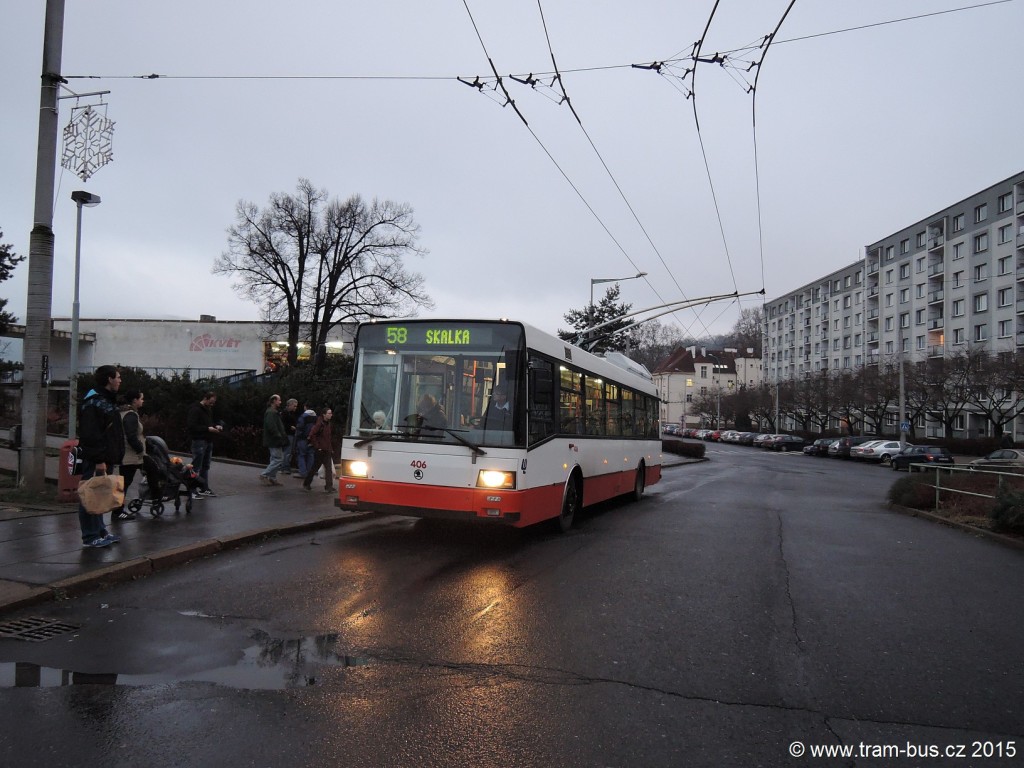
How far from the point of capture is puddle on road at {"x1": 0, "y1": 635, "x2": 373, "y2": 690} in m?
4.19

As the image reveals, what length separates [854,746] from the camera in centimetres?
364

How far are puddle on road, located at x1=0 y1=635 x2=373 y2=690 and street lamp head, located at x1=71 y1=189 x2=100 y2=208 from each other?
11.1 meters

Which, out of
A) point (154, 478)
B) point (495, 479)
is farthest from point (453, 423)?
point (154, 478)

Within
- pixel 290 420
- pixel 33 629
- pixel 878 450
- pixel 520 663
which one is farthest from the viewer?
pixel 878 450

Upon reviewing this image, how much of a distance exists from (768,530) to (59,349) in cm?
5126

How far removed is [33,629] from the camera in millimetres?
5137

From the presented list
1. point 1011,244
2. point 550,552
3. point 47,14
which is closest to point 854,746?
point 550,552

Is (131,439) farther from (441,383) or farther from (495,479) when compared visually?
(495,479)

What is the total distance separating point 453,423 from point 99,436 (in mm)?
3733

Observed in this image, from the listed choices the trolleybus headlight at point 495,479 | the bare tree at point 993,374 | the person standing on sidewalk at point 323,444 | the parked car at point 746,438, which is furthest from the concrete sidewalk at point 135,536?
the parked car at point 746,438

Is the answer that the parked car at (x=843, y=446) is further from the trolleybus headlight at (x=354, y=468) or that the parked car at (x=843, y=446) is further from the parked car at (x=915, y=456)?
the trolleybus headlight at (x=354, y=468)

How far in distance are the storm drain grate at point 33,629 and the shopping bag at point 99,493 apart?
185 cm

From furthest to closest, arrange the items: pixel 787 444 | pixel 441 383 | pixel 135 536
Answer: pixel 787 444
pixel 441 383
pixel 135 536

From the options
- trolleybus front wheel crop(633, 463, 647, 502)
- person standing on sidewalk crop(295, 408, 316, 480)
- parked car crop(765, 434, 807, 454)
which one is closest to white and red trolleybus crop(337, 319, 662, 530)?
person standing on sidewalk crop(295, 408, 316, 480)
